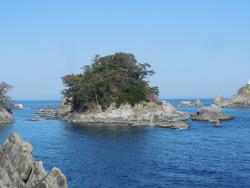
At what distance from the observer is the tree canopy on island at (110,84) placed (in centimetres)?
17012

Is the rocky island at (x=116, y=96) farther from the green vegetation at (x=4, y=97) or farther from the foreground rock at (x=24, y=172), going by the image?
the foreground rock at (x=24, y=172)

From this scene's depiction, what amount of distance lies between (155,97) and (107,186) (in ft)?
393

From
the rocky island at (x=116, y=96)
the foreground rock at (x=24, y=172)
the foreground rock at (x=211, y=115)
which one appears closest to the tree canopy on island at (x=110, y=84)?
the rocky island at (x=116, y=96)

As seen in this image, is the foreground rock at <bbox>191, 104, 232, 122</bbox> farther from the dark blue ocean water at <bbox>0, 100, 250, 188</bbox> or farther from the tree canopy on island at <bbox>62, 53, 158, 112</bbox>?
the dark blue ocean water at <bbox>0, 100, 250, 188</bbox>

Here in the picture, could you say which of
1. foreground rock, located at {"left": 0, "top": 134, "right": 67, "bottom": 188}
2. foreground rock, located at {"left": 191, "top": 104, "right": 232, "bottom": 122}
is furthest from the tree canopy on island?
foreground rock, located at {"left": 0, "top": 134, "right": 67, "bottom": 188}

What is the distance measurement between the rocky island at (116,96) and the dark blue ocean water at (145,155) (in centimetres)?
2059

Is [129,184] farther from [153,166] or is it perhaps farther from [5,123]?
[5,123]

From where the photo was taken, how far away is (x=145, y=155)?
9200cm

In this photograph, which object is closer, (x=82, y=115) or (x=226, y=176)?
(x=226, y=176)

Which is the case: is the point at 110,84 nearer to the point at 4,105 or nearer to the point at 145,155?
the point at 4,105

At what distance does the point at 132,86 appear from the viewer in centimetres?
17325

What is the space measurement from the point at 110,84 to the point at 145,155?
82.0 meters

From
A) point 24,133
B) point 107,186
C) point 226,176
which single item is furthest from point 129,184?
point 24,133

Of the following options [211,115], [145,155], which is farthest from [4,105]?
[145,155]
